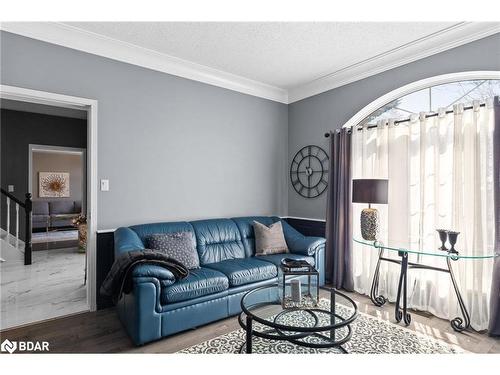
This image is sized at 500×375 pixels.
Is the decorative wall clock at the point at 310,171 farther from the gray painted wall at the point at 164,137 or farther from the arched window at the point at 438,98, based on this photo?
the arched window at the point at 438,98

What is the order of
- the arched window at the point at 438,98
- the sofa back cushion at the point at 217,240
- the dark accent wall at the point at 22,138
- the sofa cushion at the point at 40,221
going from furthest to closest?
1. the sofa cushion at the point at 40,221
2. the dark accent wall at the point at 22,138
3. the sofa back cushion at the point at 217,240
4. the arched window at the point at 438,98

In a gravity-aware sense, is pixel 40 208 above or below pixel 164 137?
below

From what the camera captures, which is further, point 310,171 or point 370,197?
point 310,171

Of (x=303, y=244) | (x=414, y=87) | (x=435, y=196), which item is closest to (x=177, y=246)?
(x=303, y=244)

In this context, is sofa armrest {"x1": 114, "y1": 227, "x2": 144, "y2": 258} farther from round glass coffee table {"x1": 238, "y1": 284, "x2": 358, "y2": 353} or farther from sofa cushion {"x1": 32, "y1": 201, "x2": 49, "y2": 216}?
sofa cushion {"x1": 32, "y1": 201, "x2": 49, "y2": 216}

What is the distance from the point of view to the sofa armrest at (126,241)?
2572 millimetres

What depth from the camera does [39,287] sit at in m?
3.72

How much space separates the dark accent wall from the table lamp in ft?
19.6

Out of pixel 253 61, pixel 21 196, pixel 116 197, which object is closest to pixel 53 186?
pixel 21 196

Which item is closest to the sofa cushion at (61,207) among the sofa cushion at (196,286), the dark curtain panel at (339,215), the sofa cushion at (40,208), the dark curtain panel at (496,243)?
the sofa cushion at (40,208)

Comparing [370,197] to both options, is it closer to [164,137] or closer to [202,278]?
[202,278]

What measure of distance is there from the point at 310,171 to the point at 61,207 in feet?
26.8

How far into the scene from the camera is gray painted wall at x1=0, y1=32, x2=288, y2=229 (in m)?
2.90
